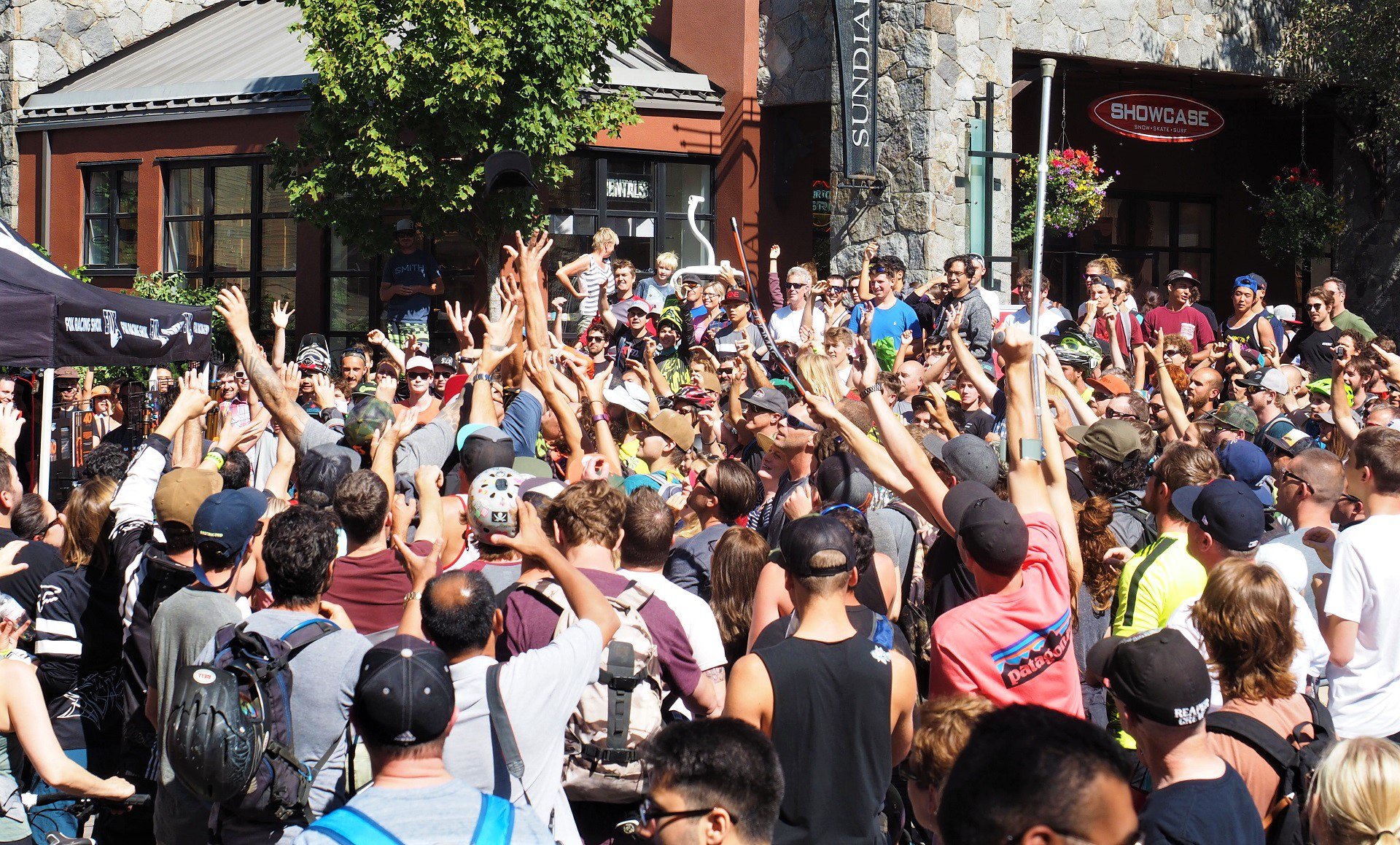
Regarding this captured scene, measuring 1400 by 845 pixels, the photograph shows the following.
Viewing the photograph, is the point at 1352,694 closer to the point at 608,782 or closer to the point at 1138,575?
the point at 1138,575

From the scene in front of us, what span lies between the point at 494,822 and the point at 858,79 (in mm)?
13181

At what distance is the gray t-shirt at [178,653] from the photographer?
13.1 ft

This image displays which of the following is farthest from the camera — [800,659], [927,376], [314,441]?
[927,376]

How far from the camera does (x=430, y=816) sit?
106 inches

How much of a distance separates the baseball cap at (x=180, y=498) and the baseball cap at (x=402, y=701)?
176 cm

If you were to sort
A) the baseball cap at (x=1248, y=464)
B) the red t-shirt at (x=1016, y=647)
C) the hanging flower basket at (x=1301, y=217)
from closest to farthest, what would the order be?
the red t-shirt at (x=1016, y=647) → the baseball cap at (x=1248, y=464) → the hanging flower basket at (x=1301, y=217)

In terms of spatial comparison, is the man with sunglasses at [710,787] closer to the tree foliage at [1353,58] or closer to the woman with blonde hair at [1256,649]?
the woman with blonde hair at [1256,649]

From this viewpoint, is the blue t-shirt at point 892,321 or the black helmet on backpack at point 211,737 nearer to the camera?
the black helmet on backpack at point 211,737

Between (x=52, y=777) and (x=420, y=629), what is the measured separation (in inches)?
47.8

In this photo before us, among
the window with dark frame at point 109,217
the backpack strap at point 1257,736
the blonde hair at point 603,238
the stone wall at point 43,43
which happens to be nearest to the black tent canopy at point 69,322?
the blonde hair at point 603,238

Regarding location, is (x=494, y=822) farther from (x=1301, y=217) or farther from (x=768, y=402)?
(x=1301, y=217)

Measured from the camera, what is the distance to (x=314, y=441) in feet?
21.3

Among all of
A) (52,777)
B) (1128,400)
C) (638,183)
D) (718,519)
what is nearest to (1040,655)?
(718,519)

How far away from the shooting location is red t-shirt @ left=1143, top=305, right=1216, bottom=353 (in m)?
12.3
